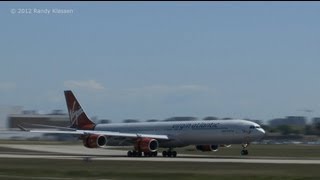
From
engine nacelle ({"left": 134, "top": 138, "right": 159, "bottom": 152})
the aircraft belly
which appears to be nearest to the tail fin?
engine nacelle ({"left": 134, "top": 138, "right": 159, "bottom": 152})

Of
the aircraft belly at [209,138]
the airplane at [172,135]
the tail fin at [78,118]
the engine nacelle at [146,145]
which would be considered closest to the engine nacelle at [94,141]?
the airplane at [172,135]

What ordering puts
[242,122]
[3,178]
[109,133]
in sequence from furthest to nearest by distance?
[109,133], [242,122], [3,178]

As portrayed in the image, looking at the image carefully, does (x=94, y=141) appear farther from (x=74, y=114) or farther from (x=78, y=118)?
(x=74, y=114)

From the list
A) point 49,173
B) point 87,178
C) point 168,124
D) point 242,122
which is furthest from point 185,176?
point 168,124

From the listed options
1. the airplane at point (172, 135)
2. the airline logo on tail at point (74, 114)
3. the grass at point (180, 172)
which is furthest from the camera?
the airline logo on tail at point (74, 114)

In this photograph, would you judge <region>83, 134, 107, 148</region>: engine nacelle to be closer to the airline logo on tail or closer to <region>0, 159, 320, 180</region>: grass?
the airline logo on tail

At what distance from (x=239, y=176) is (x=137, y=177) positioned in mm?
6087

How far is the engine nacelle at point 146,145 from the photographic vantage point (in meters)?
79.6

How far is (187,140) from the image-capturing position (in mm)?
80750

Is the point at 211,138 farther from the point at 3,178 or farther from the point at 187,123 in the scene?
the point at 3,178

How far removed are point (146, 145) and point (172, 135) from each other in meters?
4.24

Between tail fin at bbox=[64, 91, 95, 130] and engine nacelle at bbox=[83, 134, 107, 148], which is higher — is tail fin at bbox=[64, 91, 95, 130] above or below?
above

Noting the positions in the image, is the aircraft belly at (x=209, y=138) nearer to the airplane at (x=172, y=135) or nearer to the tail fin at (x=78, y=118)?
the airplane at (x=172, y=135)

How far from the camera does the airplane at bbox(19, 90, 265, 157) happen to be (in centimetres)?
7650
